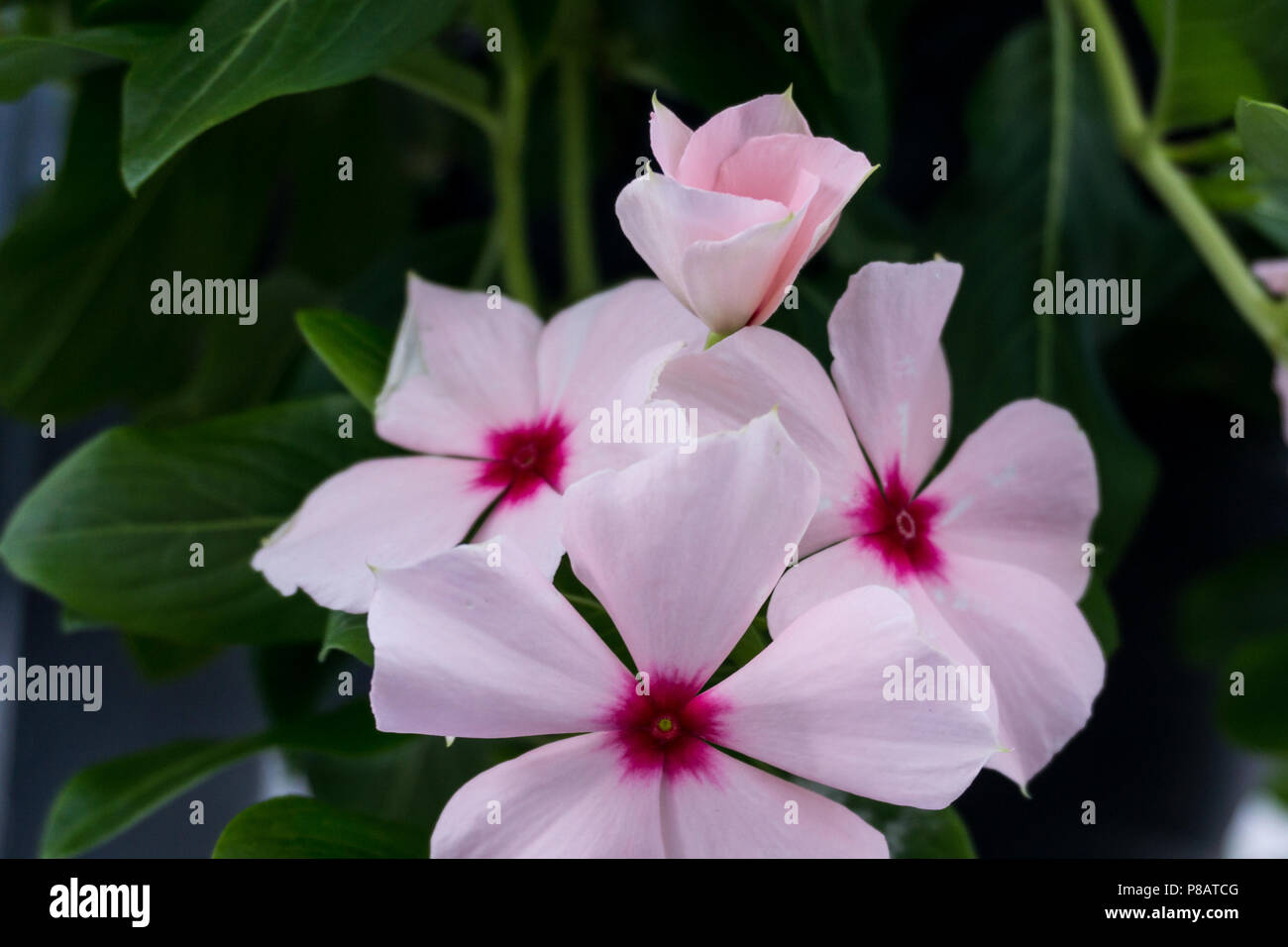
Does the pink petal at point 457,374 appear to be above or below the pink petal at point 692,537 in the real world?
above

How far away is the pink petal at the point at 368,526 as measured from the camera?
10.6 inches

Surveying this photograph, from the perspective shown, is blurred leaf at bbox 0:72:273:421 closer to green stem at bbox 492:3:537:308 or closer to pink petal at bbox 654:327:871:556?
green stem at bbox 492:3:537:308

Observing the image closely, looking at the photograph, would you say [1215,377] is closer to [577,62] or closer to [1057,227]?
[1057,227]

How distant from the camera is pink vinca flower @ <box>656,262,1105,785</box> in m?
0.24

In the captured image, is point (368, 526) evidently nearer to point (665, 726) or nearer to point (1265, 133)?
point (665, 726)

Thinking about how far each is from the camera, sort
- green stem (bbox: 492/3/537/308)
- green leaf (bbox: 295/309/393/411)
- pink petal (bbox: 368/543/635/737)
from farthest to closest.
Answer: green stem (bbox: 492/3/537/308), green leaf (bbox: 295/309/393/411), pink petal (bbox: 368/543/635/737)

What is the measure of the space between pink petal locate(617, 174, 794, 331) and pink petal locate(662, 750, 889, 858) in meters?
0.10

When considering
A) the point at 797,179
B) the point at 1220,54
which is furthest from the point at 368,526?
the point at 1220,54

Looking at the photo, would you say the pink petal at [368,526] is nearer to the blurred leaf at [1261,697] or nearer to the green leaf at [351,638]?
the green leaf at [351,638]

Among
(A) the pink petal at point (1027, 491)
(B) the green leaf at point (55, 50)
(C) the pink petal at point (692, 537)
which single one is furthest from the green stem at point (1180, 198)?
(B) the green leaf at point (55, 50)

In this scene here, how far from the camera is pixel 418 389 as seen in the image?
30 cm

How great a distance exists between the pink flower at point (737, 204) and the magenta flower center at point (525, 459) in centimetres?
6

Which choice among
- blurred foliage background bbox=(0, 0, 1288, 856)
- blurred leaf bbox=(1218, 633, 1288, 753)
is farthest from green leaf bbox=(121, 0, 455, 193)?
blurred leaf bbox=(1218, 633, 1288, 753)

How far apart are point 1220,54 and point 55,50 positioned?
0.40m
